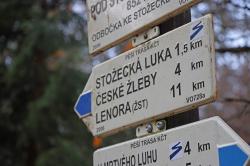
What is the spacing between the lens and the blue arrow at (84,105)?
3.69 m

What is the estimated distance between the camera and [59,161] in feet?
31.0

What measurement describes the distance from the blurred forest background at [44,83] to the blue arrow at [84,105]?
17.0 feet

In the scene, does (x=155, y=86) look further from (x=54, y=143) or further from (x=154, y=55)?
(x=54, y=143)

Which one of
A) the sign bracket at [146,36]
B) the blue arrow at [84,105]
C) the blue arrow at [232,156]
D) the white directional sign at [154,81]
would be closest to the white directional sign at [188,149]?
the blue arrow at [232,156]

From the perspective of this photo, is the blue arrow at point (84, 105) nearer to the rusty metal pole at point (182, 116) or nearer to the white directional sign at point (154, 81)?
the white directional sign at point (154, 81)

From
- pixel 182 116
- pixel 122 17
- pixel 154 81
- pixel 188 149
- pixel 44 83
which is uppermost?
pixel 122 17

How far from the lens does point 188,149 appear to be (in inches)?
112

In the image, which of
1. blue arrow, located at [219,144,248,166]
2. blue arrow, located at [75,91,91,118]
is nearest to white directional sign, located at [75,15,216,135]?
blue arrow, located at [75,91,91,118]

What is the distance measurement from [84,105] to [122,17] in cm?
67

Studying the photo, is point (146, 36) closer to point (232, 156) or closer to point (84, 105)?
point (84, 105)

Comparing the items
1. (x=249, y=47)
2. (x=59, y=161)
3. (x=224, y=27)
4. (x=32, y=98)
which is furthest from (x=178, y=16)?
(x=32, y=98)

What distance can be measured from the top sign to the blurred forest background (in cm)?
524

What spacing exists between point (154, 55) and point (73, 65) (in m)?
6.84

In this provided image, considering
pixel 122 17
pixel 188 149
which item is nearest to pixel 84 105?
pixel 122 17
